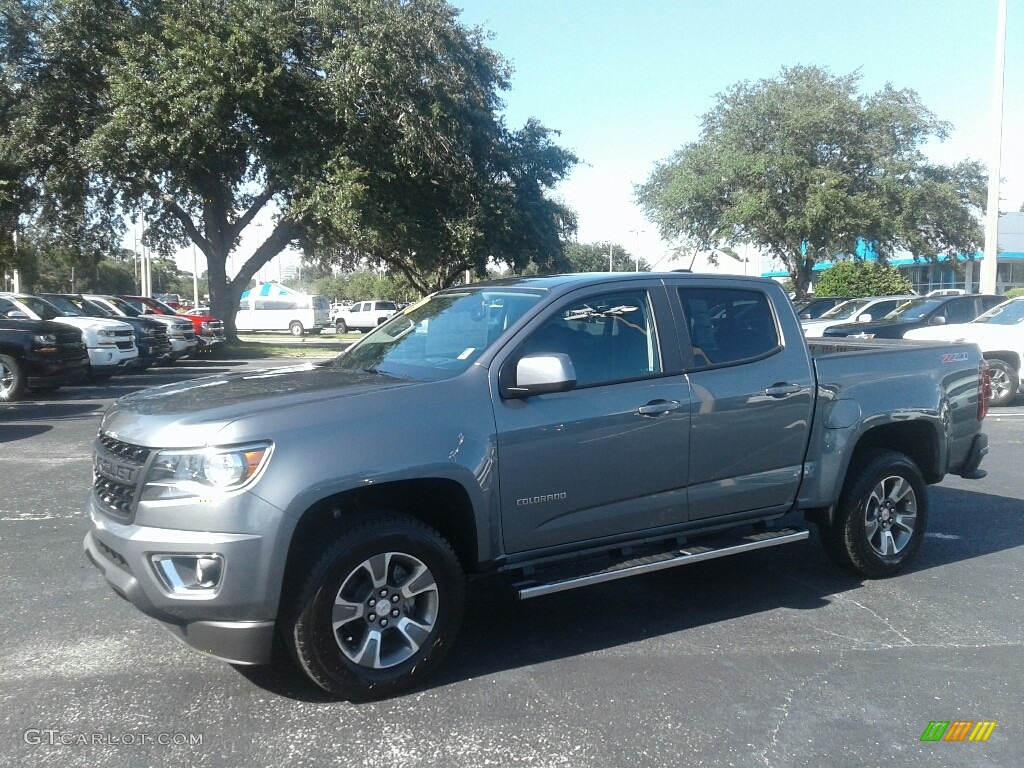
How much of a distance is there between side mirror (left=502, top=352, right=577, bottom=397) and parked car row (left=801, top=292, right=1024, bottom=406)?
4.50m

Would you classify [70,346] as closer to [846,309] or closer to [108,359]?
[108,359]

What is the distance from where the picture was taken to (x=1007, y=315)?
46.6ft

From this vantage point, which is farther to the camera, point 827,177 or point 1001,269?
point 1001,269

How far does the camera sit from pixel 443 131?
2395 cm

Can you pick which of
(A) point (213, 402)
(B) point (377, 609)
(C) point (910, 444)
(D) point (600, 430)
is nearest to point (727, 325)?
(D) point (600, 430)

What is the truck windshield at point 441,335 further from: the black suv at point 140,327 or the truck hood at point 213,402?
the black suv at point 140,327

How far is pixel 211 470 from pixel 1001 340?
42.5ft

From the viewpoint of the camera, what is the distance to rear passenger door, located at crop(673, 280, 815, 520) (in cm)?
507

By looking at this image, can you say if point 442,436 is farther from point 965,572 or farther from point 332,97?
point 332,97

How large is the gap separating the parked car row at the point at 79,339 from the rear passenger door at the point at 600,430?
11749 mm

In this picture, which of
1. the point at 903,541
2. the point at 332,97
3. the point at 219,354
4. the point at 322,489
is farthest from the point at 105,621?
the point at 219,354

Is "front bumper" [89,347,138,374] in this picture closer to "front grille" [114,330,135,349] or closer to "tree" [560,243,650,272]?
"front grille" [114,330,135,349]

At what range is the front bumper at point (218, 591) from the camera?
3.75 m

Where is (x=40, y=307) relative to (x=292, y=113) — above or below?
below
